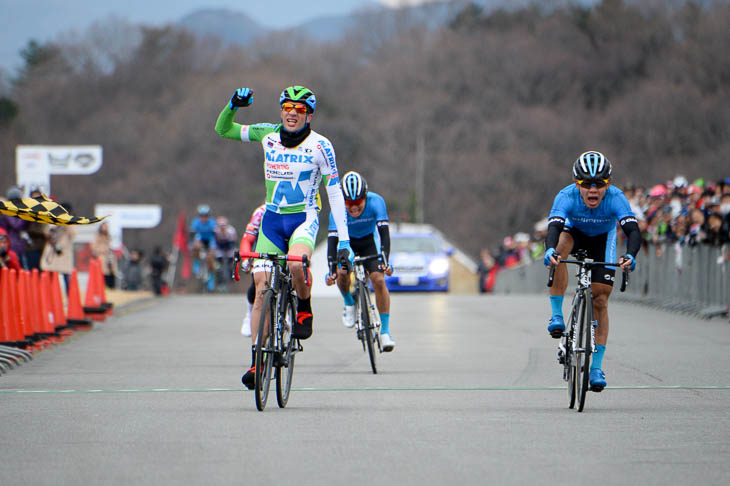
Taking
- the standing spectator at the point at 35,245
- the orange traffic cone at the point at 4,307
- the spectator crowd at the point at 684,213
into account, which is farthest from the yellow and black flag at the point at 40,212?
the spectator crowd at the point at 684,213

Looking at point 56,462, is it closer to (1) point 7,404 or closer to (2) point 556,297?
(1) point 7,404

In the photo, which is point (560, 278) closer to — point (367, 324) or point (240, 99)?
point (367, 324)

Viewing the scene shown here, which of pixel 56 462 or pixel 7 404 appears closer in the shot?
pixel 56 462

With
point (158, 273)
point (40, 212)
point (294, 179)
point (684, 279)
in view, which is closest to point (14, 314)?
point (40, 212)

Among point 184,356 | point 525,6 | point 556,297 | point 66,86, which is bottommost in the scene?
point 184,356

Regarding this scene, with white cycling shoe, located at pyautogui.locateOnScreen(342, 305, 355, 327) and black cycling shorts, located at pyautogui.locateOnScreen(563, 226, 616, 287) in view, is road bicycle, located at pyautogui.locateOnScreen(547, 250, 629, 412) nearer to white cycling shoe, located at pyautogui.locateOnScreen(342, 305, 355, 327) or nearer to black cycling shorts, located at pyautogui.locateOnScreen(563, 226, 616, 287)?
black cycling shorts, located at pyautogui.locateOnScreen(563, 226, 616, 287)

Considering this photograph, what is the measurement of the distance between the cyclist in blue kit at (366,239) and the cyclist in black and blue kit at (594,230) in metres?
2.98

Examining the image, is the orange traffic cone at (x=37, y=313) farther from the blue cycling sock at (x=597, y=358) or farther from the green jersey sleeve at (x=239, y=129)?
the blue cycling sock at (x=597, y=358)

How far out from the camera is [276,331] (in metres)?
9.23

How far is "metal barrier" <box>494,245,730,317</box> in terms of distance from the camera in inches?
741

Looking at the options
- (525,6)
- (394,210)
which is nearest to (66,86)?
(394,210)

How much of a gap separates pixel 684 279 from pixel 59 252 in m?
10.1

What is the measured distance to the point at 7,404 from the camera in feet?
31.3

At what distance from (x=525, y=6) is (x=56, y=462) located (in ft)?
268
